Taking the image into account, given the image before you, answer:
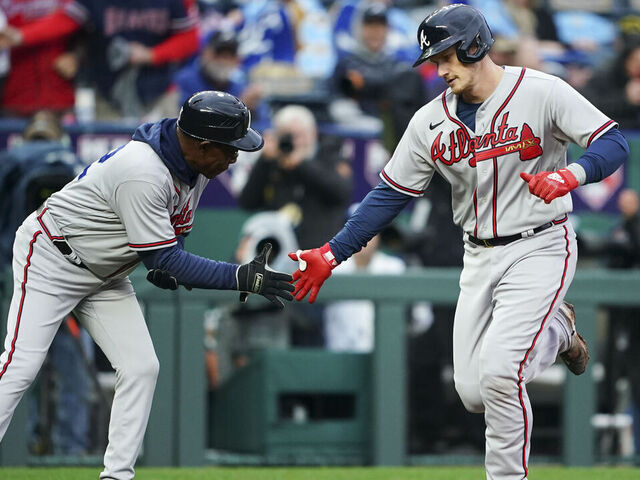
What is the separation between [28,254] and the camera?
15.6 ft

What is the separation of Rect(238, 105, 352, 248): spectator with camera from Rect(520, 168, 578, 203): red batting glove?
3.27 metres

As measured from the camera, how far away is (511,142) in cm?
461

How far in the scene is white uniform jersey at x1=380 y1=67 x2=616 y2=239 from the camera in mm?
4566

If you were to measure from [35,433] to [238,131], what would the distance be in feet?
9.55

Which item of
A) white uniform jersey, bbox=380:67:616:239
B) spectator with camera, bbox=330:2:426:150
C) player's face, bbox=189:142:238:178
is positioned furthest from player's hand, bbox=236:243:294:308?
spectator with camera, bbox=330:2:426:150

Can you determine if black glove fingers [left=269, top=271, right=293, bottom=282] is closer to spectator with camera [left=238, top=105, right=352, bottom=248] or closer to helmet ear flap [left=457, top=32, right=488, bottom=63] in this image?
helmet ear flap [left=457, top=32, right=488, bottom=63]

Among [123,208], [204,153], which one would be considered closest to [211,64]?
[204,153]

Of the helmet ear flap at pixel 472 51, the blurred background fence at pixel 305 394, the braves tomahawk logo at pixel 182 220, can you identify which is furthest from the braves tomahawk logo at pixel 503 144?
the blurred background fence at pixel 305 394

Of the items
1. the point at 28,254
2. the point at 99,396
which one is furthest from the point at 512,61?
the point at 28,254

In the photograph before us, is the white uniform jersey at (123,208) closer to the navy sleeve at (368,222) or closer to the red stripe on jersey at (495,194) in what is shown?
the navy sleeve at (368,222)

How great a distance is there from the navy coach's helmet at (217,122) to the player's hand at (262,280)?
0.44 metres

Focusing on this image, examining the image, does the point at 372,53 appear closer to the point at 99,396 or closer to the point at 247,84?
the point at 247,84

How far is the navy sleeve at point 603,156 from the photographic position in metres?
4.40

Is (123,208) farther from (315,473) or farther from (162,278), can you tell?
(315,473)
